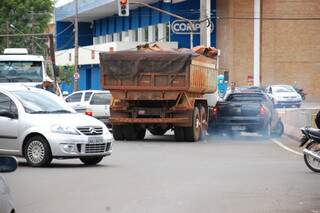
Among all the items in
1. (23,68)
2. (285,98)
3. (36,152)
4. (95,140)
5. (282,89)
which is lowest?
(285,98)

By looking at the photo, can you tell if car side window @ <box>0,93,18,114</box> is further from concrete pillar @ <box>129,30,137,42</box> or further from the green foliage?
concrete pillar @ <box>129,30,137,42</box>

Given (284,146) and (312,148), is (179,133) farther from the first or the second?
(312,148)

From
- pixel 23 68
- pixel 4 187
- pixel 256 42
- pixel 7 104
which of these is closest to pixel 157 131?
pixel 23 68

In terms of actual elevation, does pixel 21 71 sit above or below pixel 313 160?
above

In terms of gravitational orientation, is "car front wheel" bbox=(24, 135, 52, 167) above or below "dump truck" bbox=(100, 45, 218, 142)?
below

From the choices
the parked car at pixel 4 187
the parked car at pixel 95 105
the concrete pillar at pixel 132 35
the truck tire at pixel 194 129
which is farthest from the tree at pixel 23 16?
the parked car at pixel 4 187

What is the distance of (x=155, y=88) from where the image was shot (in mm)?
25828

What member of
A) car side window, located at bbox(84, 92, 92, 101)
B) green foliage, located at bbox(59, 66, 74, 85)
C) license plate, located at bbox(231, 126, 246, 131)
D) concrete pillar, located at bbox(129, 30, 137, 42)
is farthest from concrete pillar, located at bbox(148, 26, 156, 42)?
license plate, located at bbox(231, 126, 246, 131)

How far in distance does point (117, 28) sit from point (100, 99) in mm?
55979

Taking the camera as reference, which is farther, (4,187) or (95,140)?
(95,140)

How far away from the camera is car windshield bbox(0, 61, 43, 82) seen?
95.7 feet

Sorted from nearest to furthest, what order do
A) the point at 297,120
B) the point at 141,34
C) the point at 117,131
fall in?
the point at 117,131
the point at 297,120
the point at 141,34

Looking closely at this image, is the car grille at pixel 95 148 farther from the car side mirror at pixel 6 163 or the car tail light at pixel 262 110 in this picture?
the car tail light at pixel 262 110

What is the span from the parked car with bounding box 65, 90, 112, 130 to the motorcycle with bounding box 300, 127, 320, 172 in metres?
16.1
